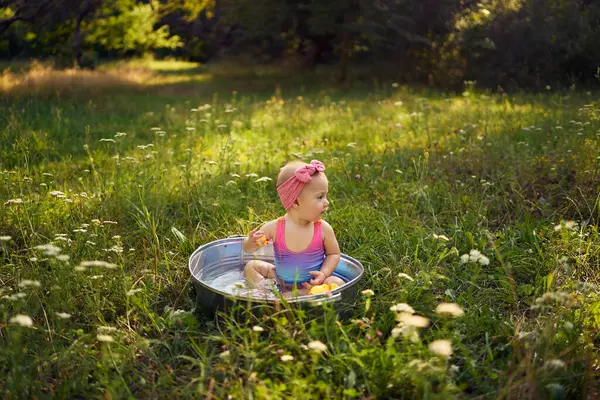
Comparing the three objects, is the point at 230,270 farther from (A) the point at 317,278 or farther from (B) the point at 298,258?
(A) the point at 317,278

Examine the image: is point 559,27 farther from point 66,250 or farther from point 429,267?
point 66,250

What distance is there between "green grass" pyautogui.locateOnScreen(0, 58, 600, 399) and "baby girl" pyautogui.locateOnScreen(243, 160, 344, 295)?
33 cm

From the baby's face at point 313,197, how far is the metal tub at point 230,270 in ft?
1.30

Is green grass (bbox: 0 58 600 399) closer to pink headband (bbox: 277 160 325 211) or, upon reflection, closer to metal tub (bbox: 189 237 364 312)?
metal tub (bbox: 189 237 364 312)

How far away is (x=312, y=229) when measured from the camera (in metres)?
3.18

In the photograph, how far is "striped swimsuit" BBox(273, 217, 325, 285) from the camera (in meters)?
3.17

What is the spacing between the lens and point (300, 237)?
10.4 ft

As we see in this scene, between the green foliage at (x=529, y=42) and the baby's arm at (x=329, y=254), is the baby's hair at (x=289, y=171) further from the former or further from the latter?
the green foliage at (x=529, y=42)

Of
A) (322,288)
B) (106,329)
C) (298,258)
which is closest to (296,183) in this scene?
(298,258)

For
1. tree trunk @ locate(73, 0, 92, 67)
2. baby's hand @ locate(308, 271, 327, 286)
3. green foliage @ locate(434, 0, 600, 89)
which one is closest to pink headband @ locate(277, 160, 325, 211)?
baby's hand @ locate(308, 271, 327, 286)

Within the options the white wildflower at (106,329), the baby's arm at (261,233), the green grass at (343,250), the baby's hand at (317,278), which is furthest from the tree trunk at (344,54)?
the white wildflower at (106,329)

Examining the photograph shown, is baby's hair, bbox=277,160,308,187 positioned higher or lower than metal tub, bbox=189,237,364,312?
higher

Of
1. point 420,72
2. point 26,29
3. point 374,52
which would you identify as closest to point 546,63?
point 420,72

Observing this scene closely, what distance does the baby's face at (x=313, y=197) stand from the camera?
3.04 meters
